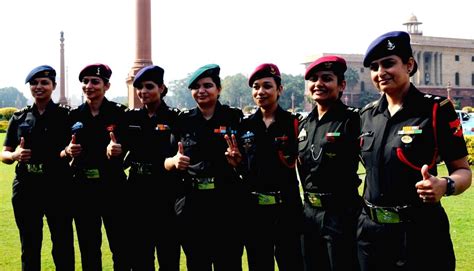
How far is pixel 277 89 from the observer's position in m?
4.04

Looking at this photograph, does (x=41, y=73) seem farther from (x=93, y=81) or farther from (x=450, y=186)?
(x=450, y=186)

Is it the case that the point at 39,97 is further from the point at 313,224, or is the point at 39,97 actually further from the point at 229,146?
the point at 313,224

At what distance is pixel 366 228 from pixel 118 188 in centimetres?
236

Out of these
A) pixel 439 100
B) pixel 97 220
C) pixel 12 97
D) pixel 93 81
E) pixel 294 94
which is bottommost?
pixel 97 220

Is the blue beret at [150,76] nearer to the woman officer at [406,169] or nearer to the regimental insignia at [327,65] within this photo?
the regimental insignia at [327,65]

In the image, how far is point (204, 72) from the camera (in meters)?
4.10

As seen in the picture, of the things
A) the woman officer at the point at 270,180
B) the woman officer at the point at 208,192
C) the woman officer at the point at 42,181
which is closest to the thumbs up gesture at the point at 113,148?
the woman officer at the point at 208,192

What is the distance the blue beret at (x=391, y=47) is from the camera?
299 centimetres

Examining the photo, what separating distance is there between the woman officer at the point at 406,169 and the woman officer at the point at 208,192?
Answer: 1.28 meters

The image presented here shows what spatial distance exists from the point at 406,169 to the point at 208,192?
1654 millimetres

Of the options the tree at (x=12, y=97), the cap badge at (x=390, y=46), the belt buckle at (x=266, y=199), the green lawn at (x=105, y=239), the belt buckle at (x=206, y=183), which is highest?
the tree at (x=12, y=97)

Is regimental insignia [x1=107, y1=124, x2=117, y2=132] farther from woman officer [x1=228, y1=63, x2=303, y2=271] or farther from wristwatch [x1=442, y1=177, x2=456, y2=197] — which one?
wristwatch [x1=442, y1=177, x2=456, y2=197]

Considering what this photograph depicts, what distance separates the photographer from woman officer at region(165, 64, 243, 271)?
159 inches

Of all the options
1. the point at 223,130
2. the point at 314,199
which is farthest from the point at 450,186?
the point at 223,130
